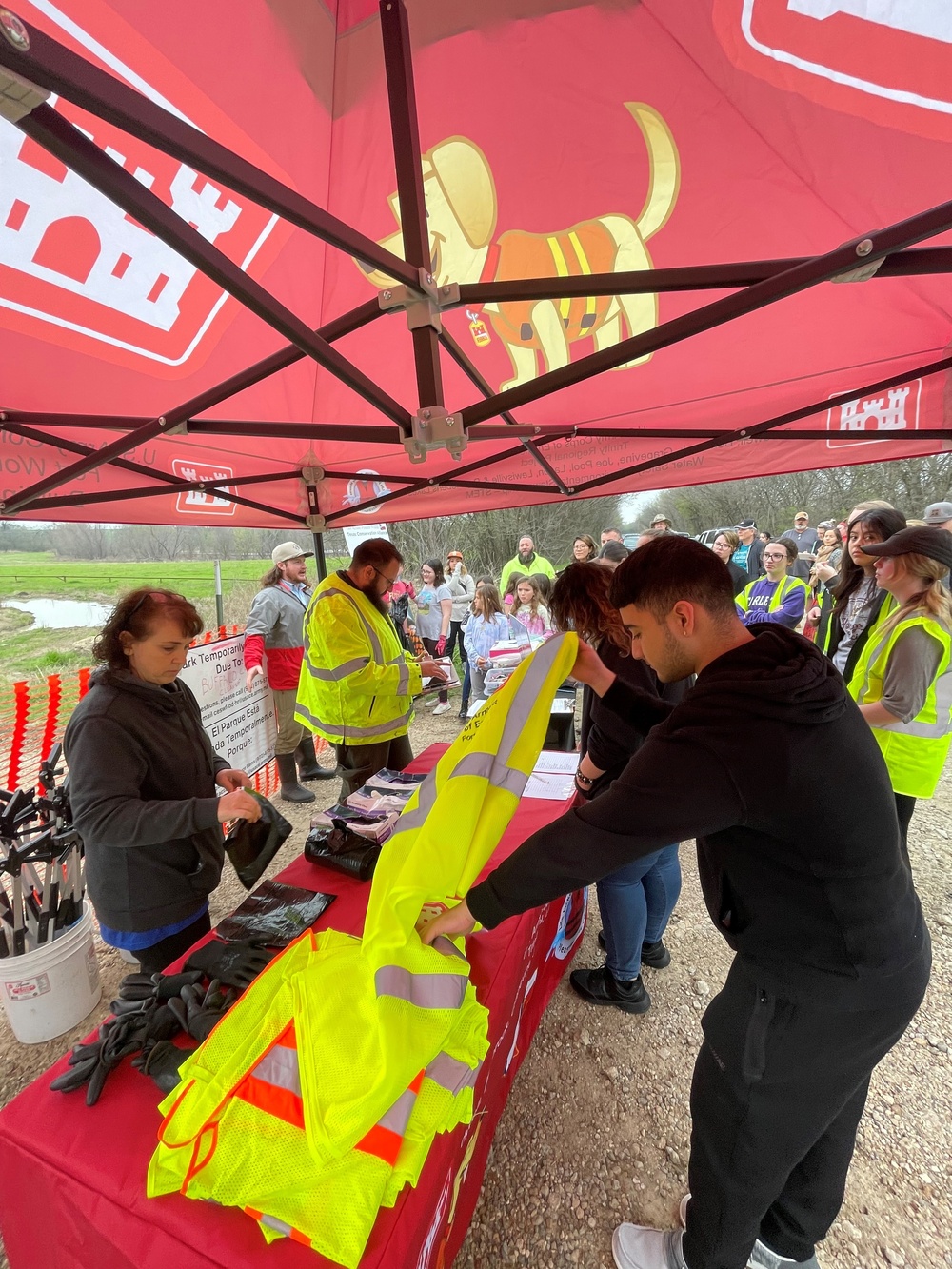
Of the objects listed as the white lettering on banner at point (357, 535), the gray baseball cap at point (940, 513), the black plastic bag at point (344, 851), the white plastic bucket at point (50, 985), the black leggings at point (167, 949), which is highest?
the white lettering on banner at point (357, 535)

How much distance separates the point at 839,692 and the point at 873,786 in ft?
0.62

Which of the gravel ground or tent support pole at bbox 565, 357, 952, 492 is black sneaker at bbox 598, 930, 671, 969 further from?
tent support pole at bbox 565, 357, 952, 492

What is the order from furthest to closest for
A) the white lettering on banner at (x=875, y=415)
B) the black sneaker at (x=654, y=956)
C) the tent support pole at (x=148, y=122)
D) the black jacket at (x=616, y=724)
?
the black sneaker at (x=654, y=956) < the white lettering on banner at (x=875, y=415) < the black jacket at (x=616, y=724) < the tent support pole at (x=148, y=122)

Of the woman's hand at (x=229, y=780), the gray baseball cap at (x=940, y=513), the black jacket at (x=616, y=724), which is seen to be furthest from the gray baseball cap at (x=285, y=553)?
the gray baseball cap at (x=940, y=513)

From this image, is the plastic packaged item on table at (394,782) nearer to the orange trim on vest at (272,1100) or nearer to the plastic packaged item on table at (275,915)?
the plastic packaged item on table at (275,915)

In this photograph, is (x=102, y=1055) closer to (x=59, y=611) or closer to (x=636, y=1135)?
(x=636, y=1135)

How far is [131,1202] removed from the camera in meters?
0.85

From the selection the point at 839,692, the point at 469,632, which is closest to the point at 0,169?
the point at 839,692

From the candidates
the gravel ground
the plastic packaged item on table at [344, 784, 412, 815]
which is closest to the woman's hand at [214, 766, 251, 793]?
the plastic packaged item on table at [344, 784, 412, 815]

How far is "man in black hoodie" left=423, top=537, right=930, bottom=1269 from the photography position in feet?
3.01

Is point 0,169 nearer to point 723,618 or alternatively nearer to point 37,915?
point 723,618

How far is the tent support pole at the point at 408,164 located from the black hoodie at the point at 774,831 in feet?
4.05

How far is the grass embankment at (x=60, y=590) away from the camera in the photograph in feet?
16.3

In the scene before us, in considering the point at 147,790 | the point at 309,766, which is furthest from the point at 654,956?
the point at 309,766
